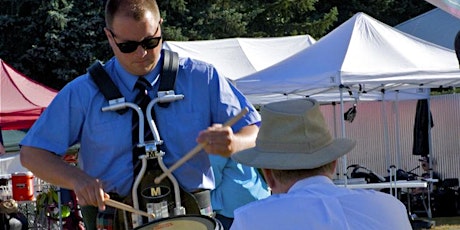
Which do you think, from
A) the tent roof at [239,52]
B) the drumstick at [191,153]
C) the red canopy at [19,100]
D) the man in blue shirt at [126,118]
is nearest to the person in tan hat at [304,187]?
the drumstick at [191,153]

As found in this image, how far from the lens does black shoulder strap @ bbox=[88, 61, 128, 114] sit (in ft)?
12.0

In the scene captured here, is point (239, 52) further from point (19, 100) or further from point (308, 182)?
point (308, 182)

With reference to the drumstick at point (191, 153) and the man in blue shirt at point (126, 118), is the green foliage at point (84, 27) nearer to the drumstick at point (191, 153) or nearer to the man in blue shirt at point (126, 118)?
the man in blue shirt at point (126, 118)

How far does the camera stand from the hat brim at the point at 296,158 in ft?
9.57

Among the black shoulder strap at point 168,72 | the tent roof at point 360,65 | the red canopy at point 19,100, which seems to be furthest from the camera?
the red canopy at point 19,100

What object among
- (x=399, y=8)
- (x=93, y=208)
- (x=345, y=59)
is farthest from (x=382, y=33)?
(x=399, y=8)

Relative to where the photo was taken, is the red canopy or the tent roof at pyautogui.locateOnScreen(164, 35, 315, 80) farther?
the tent roof at pyautogui.locateOnScreen(164, 35, 315, 80)

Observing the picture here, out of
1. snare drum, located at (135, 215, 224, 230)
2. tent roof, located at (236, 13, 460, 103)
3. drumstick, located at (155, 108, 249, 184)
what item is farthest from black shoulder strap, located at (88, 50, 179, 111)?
tent roof, located at (236, 13, 460, 103)

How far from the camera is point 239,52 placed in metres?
19.3

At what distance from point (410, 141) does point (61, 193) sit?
9.99 metres

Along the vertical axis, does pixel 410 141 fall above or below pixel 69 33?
below

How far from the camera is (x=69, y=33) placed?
2858cm

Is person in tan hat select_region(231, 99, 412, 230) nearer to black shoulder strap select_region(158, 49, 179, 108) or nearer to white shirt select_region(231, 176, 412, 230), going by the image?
white shirt select_region(231, 176, 412, 230)

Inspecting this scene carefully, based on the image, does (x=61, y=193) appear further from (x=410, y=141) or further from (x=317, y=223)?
(x=317, y=223)
